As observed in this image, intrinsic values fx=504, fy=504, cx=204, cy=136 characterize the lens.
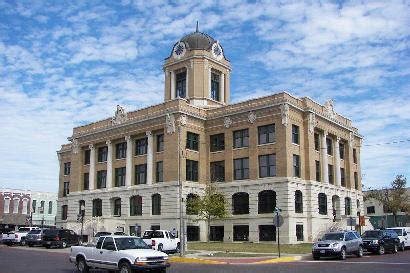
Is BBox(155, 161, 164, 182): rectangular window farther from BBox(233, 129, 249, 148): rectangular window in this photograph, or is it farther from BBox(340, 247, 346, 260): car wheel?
BBox(340, 247, 346, 260): car wheel

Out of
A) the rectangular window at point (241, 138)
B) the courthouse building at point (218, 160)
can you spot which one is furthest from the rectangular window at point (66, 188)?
the rectangular window at point (241, 138)

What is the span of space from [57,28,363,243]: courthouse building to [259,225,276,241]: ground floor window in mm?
107

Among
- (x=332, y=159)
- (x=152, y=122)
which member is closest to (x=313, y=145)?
(x=332, y=159)

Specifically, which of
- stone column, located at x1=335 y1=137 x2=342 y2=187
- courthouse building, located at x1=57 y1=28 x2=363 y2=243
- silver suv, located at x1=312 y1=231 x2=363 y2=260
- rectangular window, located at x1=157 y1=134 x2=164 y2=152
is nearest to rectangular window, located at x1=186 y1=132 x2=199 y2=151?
courthouse building, located at x1=57 y1=28 x2=363 y2=243

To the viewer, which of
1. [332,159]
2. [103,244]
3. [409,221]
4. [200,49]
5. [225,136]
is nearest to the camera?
[103,244]

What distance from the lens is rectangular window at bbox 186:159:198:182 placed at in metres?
58.7

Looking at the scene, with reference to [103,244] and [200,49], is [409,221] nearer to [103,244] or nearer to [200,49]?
[200,49]

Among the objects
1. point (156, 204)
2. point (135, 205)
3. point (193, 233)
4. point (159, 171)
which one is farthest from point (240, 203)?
point (135, 205)

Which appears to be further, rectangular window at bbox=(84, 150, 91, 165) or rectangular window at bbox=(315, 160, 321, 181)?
rectangular window at bbox=(84, 150, 91, 165)

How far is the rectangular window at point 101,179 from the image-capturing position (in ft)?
224

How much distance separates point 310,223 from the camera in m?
55.2

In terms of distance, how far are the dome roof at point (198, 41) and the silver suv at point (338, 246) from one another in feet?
133

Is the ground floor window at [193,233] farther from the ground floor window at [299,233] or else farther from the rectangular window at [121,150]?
the rectangular window at [121,150]

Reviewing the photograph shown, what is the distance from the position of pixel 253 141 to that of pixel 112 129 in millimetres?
20393
